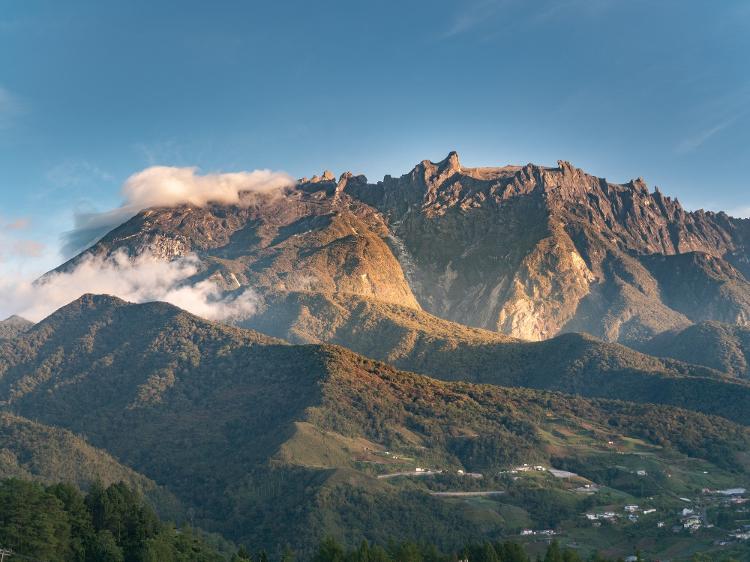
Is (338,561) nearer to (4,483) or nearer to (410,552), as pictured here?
(410,552)

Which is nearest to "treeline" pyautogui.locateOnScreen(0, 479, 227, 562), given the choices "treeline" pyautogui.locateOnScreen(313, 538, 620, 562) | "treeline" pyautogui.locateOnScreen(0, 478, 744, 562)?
"treeline" pyautogui.locateOnScreen(0, 478, 744, 562)

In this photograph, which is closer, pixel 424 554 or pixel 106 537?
pixel 106 537

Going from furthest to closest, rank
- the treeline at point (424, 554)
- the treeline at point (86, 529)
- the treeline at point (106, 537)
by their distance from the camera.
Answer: the treeline at point (424, 554) < the treeline at point (106, 537) < the treeline at point (86, 529)

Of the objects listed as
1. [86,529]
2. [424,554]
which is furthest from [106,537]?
[424,554]

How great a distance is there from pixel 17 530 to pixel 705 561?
389 ft

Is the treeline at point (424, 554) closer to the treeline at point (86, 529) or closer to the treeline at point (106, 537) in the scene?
the treeline at point (106, 537)

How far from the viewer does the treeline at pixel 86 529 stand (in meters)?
135

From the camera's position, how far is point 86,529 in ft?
490

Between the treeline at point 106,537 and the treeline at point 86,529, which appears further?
the treeline at point 106,537

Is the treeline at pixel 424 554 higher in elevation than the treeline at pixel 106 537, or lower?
lower

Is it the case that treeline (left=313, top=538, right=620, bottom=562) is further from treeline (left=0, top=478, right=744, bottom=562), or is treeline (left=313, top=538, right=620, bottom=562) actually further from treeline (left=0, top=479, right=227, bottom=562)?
treeline (left=0, top=479, right=227, bottom=562)

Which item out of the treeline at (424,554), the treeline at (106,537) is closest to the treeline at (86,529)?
the treeline at (106,537)

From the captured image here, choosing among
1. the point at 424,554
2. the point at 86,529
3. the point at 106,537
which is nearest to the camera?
the point at 106,537

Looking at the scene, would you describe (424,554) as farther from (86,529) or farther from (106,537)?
(86,529)
